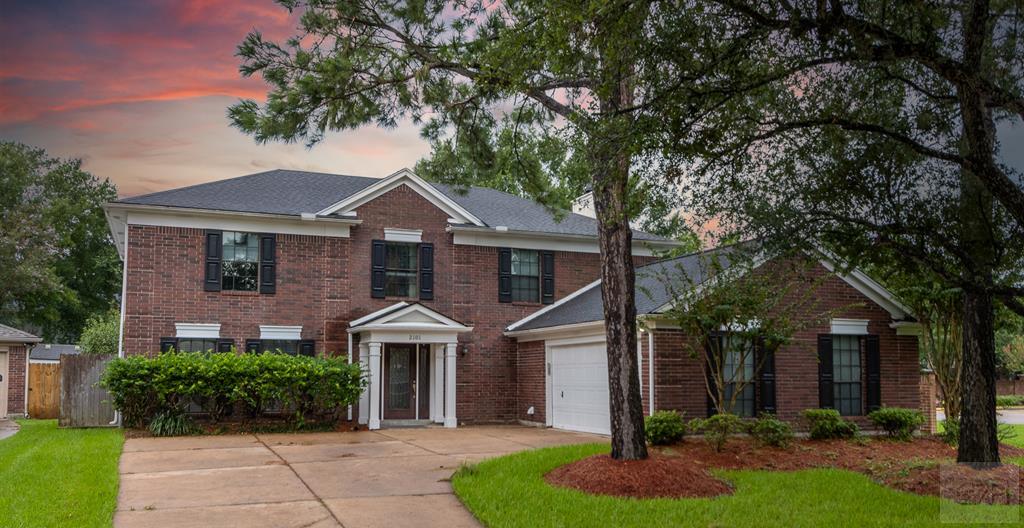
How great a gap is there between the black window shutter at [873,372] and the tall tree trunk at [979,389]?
22.8 ft

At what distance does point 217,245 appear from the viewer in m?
19.9

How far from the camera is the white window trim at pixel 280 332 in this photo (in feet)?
66.6

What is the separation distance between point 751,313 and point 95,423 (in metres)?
15.1

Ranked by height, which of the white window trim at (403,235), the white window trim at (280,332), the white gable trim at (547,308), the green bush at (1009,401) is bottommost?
the green bush at (1009,401)

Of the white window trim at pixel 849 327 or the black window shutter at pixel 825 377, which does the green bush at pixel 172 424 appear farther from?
the white window trim at pixel 849 327

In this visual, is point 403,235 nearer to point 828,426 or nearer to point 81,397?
point 81,397

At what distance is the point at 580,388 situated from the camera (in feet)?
63.7

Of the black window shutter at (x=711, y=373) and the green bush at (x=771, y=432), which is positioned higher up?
the black window shutter at (x=711, y=373)

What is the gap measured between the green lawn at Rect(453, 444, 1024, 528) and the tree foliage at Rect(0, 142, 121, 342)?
33895mm

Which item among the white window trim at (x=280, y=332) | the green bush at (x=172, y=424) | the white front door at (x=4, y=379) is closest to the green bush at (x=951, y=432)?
the white window trim at (x=280, y=332)

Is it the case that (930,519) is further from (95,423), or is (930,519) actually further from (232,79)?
(95,423)

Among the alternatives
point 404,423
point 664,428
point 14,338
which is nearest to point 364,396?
point 404,423

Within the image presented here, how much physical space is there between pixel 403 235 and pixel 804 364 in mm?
10200

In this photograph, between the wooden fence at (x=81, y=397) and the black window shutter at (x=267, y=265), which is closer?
the wooden fence at (x=81, y=397)
